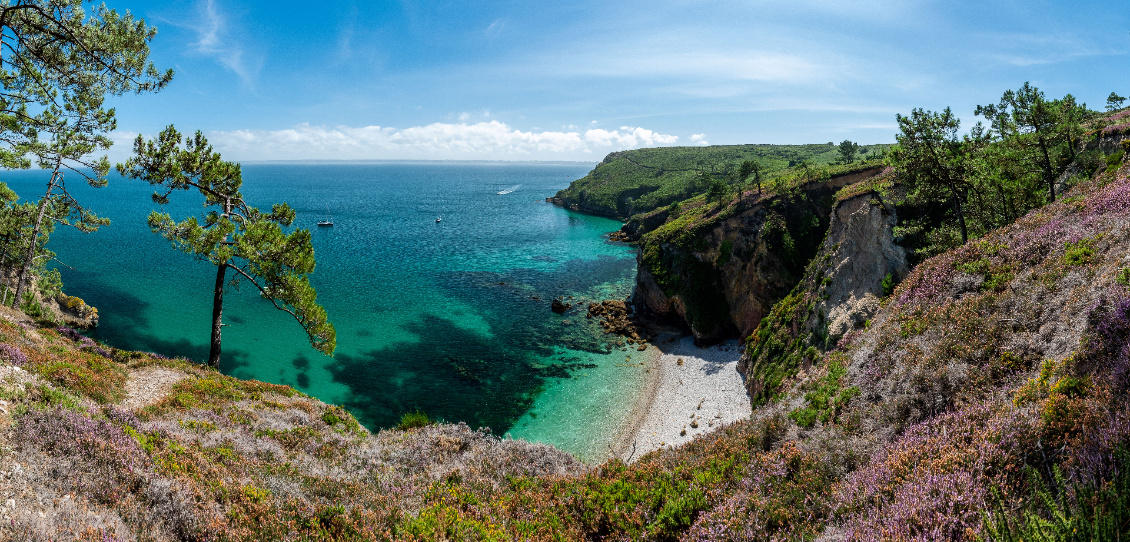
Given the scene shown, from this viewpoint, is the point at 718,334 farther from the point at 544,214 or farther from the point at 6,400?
the point at 544,214

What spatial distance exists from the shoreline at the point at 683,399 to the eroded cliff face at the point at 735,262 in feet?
11.0

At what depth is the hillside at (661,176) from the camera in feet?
383

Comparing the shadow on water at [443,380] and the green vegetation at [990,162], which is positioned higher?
the green vegetation at [990,162]

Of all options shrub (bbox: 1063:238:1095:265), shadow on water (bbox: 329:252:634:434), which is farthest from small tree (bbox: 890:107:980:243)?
shadow on water (bbox: 329:252:634:434)

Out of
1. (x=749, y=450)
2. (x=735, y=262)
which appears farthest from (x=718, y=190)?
(x=749, y=450)

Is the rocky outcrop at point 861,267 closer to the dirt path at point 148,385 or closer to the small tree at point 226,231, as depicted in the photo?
the small tree at point 226,231

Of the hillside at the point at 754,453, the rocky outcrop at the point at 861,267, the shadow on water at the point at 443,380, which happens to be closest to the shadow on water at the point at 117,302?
the shadow on water at the point at 443,380

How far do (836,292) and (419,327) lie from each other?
35368 mm

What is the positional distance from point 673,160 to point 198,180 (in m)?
177

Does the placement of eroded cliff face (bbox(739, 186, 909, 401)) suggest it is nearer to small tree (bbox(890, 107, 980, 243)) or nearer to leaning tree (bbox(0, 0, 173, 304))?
small tree (bbox(890, 107, 980, 243))

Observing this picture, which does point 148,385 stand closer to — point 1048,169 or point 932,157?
point 932,157

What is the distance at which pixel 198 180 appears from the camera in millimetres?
19625

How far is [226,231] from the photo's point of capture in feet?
60.2

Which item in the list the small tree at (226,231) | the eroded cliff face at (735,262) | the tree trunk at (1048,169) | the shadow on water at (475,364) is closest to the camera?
the small tree at (226,231)
